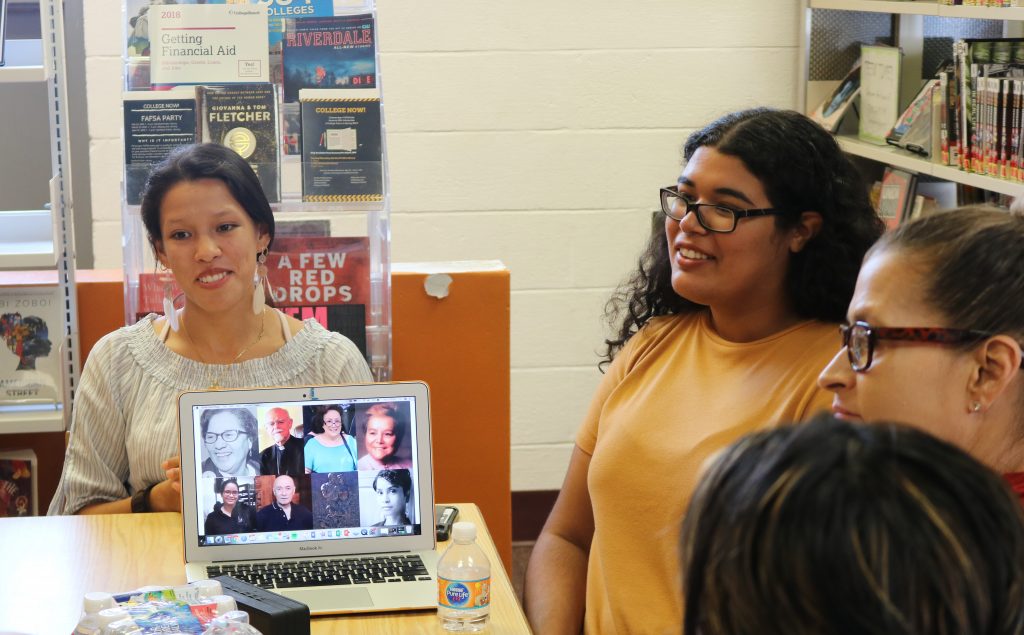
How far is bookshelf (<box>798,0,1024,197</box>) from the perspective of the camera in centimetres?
278

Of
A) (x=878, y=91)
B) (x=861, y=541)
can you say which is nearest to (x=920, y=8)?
(x=878, y=91)


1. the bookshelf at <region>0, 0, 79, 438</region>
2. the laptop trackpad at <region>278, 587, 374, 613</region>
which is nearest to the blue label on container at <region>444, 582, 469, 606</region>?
the laptop trackpad at <region>278, 587, 374, 613</region>

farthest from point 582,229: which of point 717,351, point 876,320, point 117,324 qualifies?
point 876,320

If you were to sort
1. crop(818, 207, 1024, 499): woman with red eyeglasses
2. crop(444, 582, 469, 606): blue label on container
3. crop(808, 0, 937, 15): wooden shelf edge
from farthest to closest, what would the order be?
crop(808, 0, 937, 15): wooden shelf edge, crop(444, 582, 469, 606): blue label on container, crop(818, 207, 1024, 499): woman with red eyeglasses

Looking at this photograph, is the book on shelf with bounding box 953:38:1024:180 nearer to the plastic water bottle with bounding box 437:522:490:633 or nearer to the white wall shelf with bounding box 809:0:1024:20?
the white wall shelf with bounding box 809:0:1024:20

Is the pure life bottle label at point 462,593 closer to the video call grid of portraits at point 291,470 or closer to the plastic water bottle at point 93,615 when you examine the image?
the video call grid of portraits at point 291,470

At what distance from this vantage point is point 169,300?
2.12 meters

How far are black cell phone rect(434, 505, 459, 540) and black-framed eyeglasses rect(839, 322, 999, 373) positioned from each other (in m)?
0.73

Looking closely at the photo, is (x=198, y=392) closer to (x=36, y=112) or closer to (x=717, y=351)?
(x=717, y=351)

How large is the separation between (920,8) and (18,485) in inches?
92.7

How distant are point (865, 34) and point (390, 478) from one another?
7.99ft

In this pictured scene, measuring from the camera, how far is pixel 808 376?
1.59 meters

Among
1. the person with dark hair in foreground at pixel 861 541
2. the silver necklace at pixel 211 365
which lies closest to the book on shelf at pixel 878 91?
the silver necklace at pixel 211 365

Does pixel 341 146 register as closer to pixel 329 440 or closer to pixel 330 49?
→ pixel 330 49
